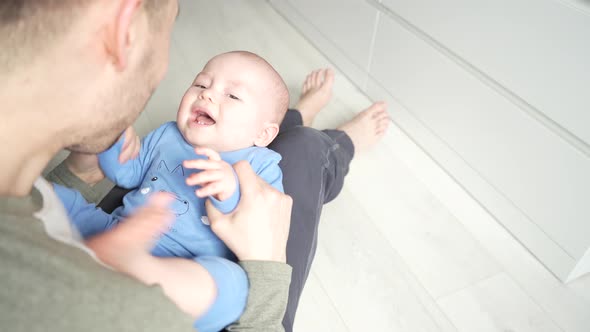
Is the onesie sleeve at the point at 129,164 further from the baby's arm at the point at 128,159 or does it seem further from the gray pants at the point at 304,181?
the gray pants at the point at 304,181

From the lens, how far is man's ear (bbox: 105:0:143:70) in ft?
1.85

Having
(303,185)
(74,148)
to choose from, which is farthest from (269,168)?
(74,148)

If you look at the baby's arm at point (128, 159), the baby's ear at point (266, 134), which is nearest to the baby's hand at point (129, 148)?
the baby's arm at point (128, 159)

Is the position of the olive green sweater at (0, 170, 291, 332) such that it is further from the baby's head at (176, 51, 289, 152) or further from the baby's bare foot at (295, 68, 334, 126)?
the baby's bare foot at (295, 68, 334, 126)

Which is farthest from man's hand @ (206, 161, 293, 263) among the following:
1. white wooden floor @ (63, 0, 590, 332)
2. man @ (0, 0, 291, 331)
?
white wooden floor @ (63, 0, 590, 332)

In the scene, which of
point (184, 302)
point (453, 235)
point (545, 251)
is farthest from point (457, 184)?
point (184, 302)

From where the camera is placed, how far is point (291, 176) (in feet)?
3.59

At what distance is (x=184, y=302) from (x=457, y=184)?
1.10 metres

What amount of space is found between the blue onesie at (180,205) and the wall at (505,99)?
654 millimetres

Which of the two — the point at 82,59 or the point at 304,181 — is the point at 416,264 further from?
the point at 82,59

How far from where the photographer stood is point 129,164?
110 centimetres

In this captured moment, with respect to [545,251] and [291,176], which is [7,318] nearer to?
[291,176]

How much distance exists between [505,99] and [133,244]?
1.03 meters

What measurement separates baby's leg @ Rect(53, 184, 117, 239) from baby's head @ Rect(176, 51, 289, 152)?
0.26 metres
